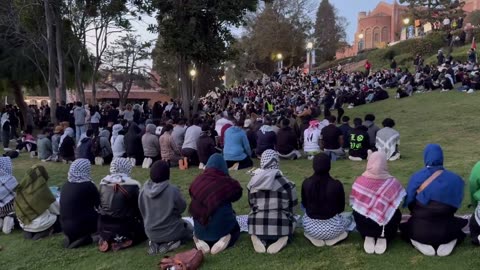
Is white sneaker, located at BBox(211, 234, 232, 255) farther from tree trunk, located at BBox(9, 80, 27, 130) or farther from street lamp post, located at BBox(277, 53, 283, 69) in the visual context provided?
street lamp post, located at BBox(277, 53, 283, 69)

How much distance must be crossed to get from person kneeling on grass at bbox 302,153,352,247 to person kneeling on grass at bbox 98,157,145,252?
79.1 inches

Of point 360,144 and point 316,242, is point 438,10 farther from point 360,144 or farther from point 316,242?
point 316,242

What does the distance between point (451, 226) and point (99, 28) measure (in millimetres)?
20363

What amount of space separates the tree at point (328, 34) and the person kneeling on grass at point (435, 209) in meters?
52.6

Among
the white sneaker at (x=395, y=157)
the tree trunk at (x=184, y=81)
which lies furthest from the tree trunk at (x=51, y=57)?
the white sneaker at (x=395, y=157)

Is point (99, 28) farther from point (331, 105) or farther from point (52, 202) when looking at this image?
point (52, 202)

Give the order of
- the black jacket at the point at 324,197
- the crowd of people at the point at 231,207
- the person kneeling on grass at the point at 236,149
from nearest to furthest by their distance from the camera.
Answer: the crowd of people at the point at 231,207
the black jacket at the point at 324,197
the person kneeling on grass at the point at 236,149

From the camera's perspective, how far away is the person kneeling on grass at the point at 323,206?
5.13m

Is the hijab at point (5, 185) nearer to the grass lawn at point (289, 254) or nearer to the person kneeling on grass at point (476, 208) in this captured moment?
the grass lawn at point (289, 254)

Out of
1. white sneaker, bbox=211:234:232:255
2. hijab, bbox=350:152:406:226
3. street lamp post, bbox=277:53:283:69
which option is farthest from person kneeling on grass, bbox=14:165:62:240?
street lamp post, bbox=277:53:283:69

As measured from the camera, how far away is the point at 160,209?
17.7 ft

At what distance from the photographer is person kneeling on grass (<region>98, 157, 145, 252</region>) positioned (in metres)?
5.63

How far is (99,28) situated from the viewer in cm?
2234

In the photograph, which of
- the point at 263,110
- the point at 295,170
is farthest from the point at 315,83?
the point at 295,170
